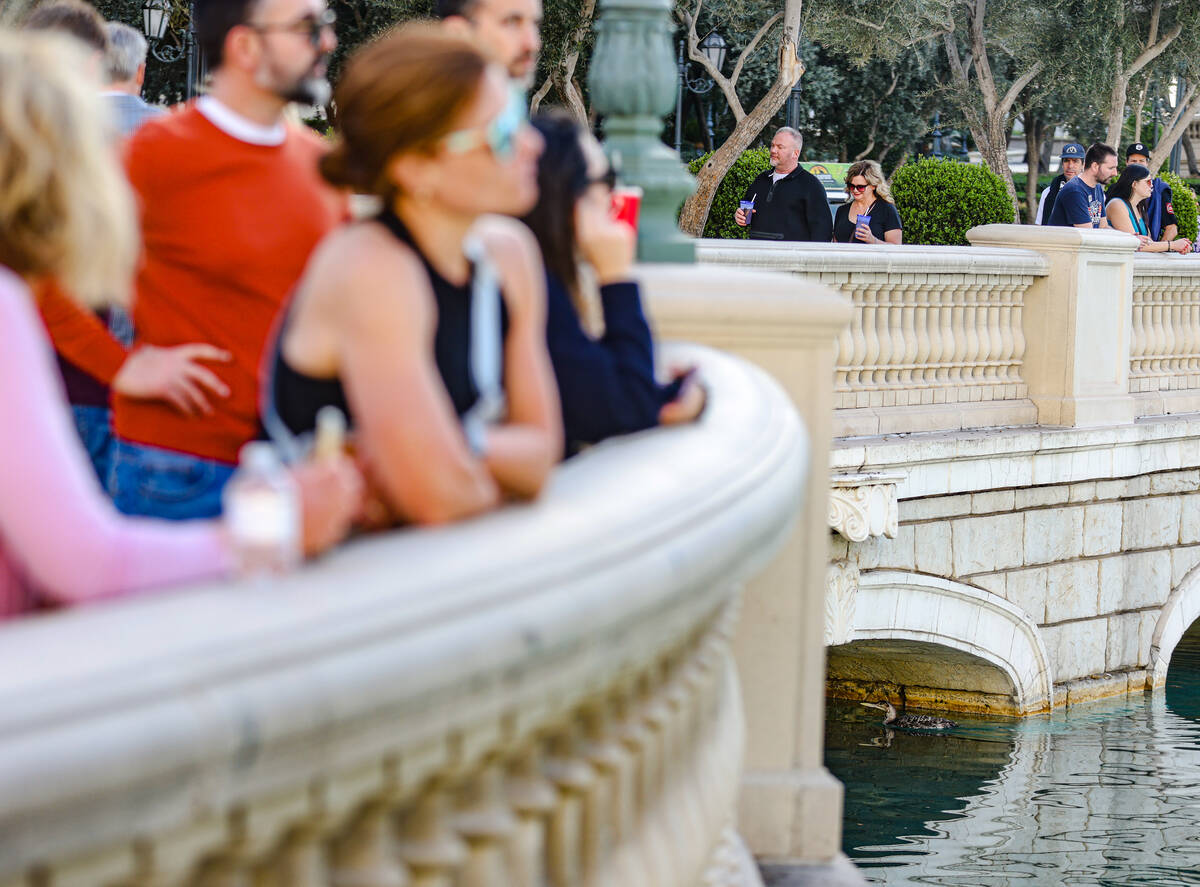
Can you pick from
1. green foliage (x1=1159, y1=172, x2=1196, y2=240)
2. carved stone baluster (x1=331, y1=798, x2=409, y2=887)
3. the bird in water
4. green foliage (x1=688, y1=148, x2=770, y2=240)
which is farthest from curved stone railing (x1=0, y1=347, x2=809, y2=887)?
green foliage (x1=1159, y1=172, x2=1196, y2=240)

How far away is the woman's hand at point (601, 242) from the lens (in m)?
3.12

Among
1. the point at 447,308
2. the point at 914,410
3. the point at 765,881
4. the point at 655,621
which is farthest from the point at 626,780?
the point at 914,410

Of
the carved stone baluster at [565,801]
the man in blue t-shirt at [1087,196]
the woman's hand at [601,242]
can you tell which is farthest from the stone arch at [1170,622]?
the carved stone baluster at [565,801]

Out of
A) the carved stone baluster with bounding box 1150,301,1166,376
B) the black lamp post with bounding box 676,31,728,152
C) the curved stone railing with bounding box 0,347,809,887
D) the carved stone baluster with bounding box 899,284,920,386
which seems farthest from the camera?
the black lamp post with bounding box 676,31,728,152

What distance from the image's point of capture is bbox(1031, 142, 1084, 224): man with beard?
11.6 metres

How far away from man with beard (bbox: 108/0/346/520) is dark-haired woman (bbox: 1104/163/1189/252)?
31.5 ft

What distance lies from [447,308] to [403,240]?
13 cm

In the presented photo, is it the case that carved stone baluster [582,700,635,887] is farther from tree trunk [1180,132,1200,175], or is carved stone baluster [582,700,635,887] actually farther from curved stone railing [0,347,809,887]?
tree trunk [1180,132,1200,175]

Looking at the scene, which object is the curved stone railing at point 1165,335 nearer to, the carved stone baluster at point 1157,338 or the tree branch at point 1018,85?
the carved stone baluster at point 1157,338

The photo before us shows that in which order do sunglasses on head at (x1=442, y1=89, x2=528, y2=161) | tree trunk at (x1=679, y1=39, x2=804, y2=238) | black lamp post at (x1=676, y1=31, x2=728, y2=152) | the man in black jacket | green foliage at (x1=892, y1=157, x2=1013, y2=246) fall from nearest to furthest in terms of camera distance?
1. sunglasses on head at (x1=442, y1=89, x2=528, y2=161)
2. the man in black jacket
3. green foliage at (x1=892, y1=157, x2=1013, y2=246)
4. tree trunk at (x1=679, y1=39, x2=804, y2=238)
5. black lamp post at (x1=676, y1=31, x2=728, y2=152)

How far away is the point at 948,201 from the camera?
20.3 meters

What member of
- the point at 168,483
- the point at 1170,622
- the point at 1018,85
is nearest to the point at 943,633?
the point at 1170,622

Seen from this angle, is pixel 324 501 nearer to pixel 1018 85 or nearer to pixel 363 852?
pixel 363 852

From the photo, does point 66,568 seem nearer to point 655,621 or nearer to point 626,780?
point 655,621
